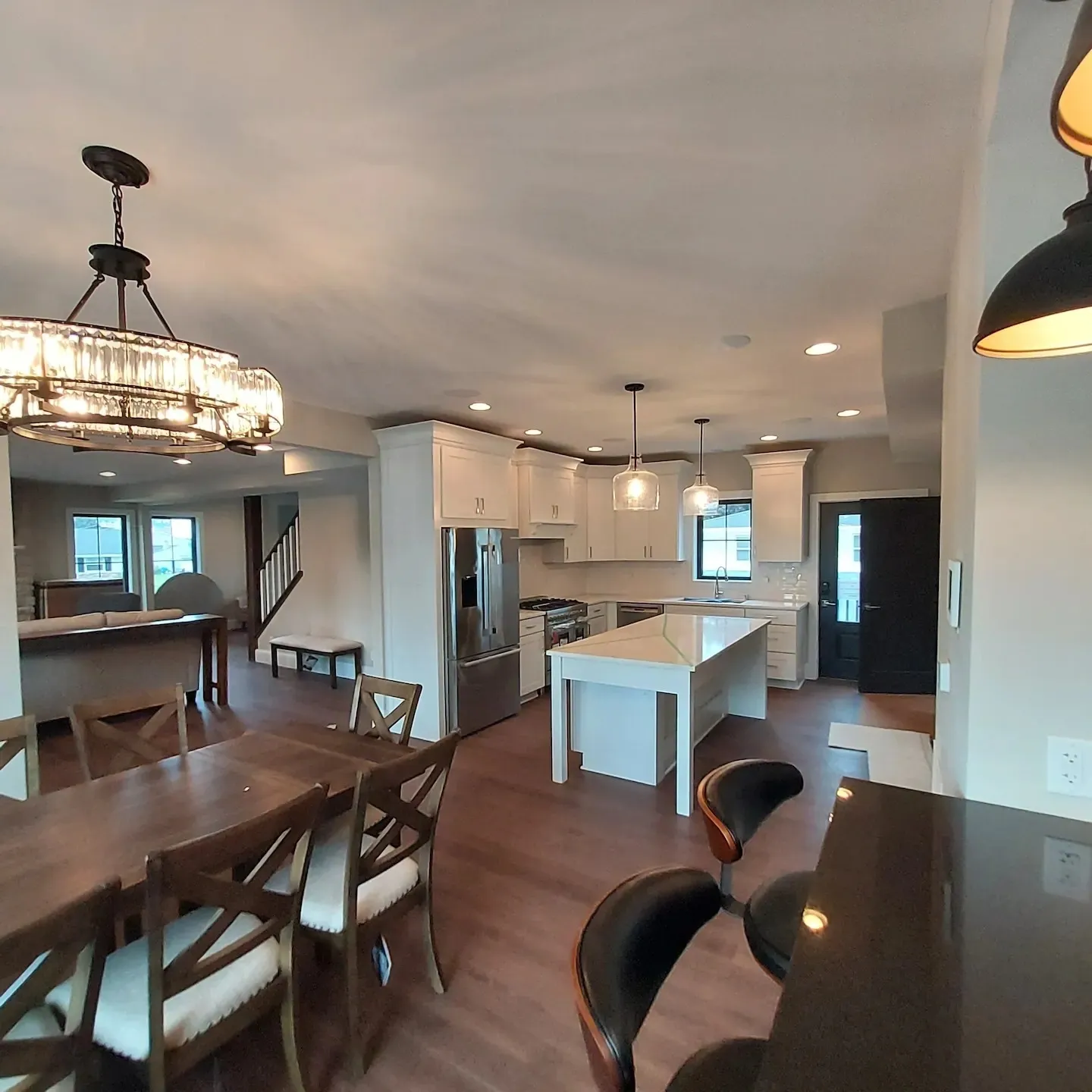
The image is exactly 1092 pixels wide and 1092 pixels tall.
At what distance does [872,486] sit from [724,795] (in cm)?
547

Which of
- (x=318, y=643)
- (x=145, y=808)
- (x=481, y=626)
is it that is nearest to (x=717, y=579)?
(x=481, y=626)

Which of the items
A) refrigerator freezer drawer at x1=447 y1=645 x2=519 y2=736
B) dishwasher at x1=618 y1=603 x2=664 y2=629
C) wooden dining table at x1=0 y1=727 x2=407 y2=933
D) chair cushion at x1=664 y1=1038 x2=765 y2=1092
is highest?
wooden dining table at x1=0 y1=727 x2=407 y2=933

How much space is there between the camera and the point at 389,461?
15.4 ft

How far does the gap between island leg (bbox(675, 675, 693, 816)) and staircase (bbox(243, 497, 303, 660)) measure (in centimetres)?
569

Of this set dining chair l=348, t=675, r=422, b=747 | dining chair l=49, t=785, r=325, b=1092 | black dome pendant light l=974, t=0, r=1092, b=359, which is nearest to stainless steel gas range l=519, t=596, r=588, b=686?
dining chair l=348, t=675, r=422, b=747

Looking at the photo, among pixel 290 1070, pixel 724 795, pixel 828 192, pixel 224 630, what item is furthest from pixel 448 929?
pixel 224 630

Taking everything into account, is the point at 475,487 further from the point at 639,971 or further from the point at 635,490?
the point at 639,971

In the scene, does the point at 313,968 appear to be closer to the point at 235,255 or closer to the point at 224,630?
the point at 235,255

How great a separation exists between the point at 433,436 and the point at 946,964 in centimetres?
410

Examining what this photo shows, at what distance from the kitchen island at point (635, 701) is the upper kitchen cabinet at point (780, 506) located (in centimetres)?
221

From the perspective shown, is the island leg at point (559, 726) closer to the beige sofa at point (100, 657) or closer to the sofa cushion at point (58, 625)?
the beige sofa at point (100, 657)

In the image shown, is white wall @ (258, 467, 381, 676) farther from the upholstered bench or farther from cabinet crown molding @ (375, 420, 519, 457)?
cabinet crown molding @ (375, 420, 519, 457)

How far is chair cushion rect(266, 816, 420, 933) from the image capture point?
1.77 m

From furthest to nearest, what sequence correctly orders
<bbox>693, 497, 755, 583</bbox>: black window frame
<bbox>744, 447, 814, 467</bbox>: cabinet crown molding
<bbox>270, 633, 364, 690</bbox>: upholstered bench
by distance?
<bbox>693, 497, 755, 583</bbox>: black window frame, <bbox>270, 633, 364, 690</bbox>: upholstered bench, <bbox>744, 447, 814, 467</bbox>: cabinet crown molding
